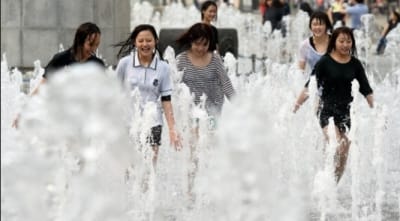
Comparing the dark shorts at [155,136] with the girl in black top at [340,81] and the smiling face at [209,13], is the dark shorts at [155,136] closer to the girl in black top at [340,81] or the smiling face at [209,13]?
the girl in black top at [340,81]

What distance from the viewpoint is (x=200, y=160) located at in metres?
9.10

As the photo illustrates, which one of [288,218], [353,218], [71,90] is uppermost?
[71,90]

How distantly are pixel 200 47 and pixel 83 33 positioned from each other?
1152 millimetres

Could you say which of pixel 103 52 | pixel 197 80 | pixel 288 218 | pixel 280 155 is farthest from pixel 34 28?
pixel 288 218

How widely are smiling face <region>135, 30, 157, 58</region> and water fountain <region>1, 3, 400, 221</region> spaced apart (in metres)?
0.43

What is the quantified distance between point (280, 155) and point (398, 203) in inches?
62.1

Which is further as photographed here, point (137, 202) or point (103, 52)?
point (103, 52)

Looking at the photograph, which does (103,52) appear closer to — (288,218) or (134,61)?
(134,61)

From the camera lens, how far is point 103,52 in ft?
48.2

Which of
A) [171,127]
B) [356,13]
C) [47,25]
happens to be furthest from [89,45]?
[356,13]

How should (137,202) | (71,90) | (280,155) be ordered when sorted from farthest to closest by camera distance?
(280,155)
(137,202)
(71,90)

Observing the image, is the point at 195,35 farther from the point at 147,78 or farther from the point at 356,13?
the point at 356,13

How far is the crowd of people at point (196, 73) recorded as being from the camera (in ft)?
25.6

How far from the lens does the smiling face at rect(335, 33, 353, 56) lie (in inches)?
341
